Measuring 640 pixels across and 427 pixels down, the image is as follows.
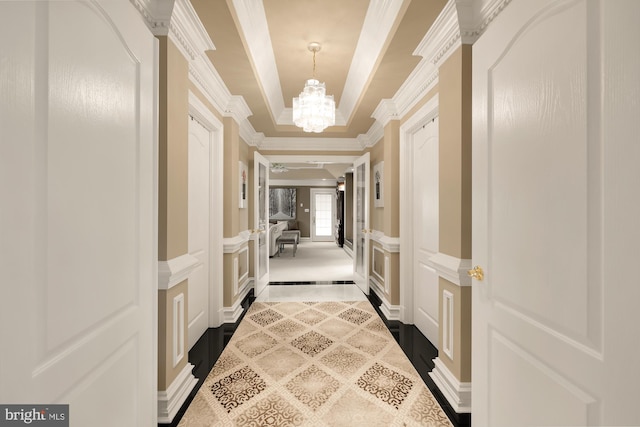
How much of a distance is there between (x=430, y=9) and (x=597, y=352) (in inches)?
78.2

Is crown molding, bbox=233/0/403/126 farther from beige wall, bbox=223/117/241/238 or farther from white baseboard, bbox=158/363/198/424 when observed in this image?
white baseboard, bbox=158/363/198/424

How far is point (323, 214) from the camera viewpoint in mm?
12852

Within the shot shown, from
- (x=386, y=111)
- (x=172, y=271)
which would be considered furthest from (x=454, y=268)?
(x=386, y=111)

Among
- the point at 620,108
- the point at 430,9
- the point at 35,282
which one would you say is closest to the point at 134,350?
the point at 35,282

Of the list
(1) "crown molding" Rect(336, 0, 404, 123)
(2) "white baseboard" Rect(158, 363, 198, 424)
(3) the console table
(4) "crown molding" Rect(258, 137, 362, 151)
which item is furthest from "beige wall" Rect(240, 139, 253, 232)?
(3) the console table

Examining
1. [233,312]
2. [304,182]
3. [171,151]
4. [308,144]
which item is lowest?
[233,312]

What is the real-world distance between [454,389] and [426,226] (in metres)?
1.51

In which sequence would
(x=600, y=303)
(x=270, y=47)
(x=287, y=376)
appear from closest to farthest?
(x=600, y=303) < (x=287, y=376) < (x=270, y=47)

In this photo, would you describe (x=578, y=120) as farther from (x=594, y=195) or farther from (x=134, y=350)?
A: (x=134, y=350)

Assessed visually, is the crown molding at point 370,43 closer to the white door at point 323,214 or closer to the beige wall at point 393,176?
the beige wall at point 393,176

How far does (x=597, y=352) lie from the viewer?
86cm

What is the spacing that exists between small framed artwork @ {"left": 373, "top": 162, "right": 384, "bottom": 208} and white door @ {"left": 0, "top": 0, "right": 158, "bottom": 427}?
3.18 m

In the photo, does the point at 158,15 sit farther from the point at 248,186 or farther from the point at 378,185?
the point at 378,185

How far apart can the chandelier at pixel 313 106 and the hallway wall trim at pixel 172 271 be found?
160 centimetres
